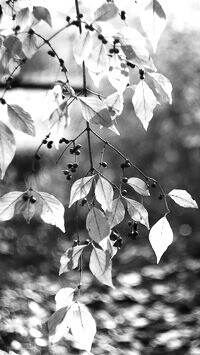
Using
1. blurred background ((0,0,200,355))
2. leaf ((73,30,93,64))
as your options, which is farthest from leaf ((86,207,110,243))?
blurred background ((0,0,200,355))

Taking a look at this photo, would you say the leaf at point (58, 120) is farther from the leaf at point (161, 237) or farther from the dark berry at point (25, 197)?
the leaf at point (161, 237)

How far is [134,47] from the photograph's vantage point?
87 cm

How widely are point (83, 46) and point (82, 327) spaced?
450 mm

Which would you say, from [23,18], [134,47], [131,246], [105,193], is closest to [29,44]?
[23,18]

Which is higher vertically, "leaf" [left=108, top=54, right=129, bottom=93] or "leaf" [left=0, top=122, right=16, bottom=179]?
"leaf" [left=108, top=54, right=129, bottom=93]

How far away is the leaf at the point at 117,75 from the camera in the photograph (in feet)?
3.11

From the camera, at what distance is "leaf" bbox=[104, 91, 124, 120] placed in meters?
0.96

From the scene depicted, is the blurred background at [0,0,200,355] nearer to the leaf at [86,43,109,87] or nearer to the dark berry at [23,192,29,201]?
the dark berry at [23,192,29,201]

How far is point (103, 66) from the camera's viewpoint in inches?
36.0

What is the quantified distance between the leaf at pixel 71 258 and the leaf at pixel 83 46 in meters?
0.32

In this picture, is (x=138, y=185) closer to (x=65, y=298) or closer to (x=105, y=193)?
(x=105, y=193)

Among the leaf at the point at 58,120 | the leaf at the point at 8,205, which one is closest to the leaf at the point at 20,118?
the leaf at the point at 58,120

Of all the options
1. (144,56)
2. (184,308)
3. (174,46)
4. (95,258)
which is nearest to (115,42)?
(144,56)

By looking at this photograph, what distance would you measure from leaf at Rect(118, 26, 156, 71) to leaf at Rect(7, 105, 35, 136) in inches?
6.6
